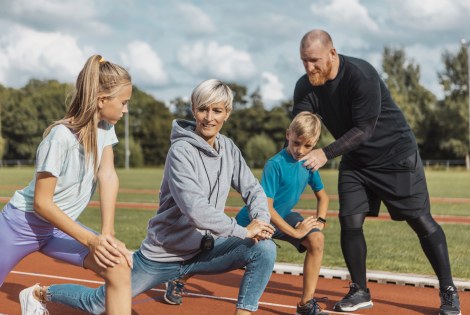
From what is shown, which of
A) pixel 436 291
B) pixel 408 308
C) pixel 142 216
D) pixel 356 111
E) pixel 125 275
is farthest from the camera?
pixel 142 216

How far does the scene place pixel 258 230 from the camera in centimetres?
381

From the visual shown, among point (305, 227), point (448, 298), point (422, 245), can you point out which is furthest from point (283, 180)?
point (448, 298)

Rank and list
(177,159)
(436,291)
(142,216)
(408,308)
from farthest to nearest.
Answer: (142,216) → (436,291) → (408,308) → (177,159)

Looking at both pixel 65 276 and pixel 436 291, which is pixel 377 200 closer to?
pixel 436 291

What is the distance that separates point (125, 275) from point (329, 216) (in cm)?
1067

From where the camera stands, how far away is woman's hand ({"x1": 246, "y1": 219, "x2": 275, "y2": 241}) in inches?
149

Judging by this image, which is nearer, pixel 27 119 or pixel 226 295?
pixel 226 295

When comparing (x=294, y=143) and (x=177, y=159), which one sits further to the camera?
(x=294, y=143)

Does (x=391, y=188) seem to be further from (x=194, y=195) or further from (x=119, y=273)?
(x=119, y=273)

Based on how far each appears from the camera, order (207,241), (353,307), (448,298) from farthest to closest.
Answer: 1. (353,307)
2. (448,298)
3. (207,241)

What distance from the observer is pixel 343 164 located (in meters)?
5.52

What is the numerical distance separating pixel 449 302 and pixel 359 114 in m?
1.61

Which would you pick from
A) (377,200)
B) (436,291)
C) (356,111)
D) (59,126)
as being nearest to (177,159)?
(59,126)

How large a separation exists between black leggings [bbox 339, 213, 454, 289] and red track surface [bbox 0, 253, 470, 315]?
1.08 ft
